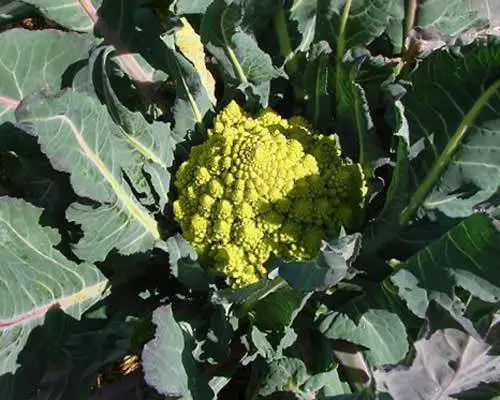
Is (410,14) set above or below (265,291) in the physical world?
above

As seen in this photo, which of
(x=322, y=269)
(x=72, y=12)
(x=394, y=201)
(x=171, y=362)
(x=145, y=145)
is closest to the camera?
(x=322, y=269)

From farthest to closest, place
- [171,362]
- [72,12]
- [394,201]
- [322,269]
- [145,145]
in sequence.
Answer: [72,12]
[145,145]
[394,201]
[171,362]
[322,269]

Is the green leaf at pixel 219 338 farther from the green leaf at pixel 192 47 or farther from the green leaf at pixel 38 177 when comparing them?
the green leaf at pixel 192 47

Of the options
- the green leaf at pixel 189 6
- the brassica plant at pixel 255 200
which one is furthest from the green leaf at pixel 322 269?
the green leaf at pixel 189 6

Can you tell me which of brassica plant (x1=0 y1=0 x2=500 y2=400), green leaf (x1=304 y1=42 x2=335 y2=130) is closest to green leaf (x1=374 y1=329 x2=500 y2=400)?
brassica plant (x1=0 y1=0 x2=500 y2=400)

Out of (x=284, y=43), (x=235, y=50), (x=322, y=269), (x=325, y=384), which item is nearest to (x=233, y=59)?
(x=235, y=50)

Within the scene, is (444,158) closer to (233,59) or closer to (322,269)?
(322,269)
